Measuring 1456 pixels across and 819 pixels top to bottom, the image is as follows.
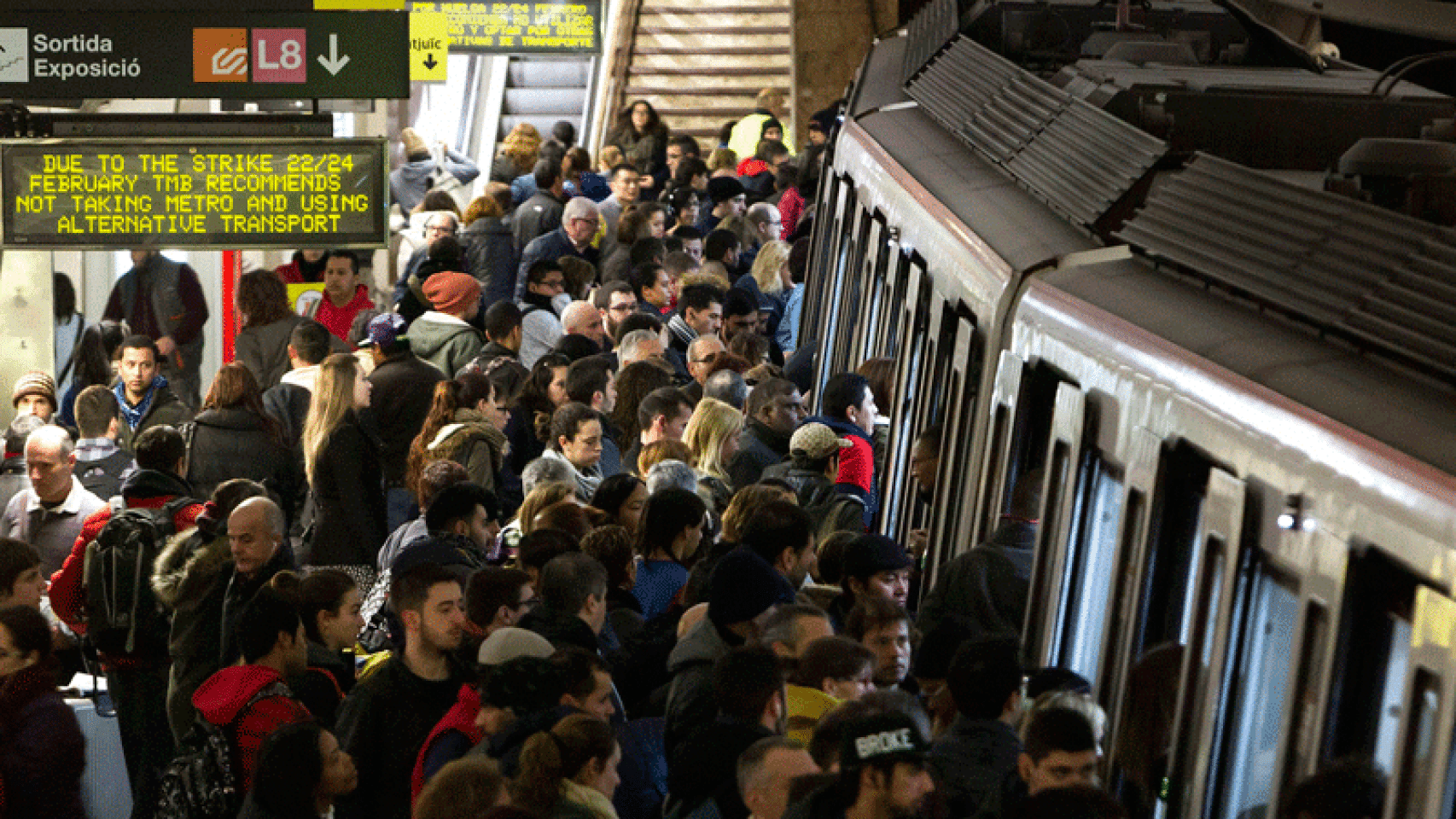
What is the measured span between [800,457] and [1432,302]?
421cm

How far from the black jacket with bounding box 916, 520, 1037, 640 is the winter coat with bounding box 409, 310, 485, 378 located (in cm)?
532

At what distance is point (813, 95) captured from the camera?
24875 mm

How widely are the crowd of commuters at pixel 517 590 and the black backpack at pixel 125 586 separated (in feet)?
0.03

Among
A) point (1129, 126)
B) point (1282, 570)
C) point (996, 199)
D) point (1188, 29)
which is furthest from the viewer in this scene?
point (1188, 29)

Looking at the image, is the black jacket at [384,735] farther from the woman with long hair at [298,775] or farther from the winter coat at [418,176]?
the winter coat at [418,176]

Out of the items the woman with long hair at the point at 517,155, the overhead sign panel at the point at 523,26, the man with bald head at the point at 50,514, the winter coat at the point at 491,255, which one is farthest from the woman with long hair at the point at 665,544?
the overhead sign panel at the point at 523,26

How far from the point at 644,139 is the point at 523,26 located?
7.20ft

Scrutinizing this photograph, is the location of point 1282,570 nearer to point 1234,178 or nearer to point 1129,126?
point 1234,178

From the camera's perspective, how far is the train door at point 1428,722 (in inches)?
144

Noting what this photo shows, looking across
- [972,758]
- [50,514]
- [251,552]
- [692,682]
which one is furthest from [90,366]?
[972,758]

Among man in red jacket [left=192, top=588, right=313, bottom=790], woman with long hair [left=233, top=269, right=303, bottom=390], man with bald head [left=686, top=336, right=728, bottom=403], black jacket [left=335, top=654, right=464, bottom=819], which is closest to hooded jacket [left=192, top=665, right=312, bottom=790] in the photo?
man in red jacket [left=192, top=588, right=313, bottom=790]

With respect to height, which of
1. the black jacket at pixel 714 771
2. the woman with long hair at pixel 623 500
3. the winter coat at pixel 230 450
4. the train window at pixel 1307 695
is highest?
the train window at pixel 1307 695

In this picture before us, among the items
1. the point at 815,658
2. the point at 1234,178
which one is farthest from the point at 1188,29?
the point at 815,658

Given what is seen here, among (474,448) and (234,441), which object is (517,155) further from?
(474,448)
